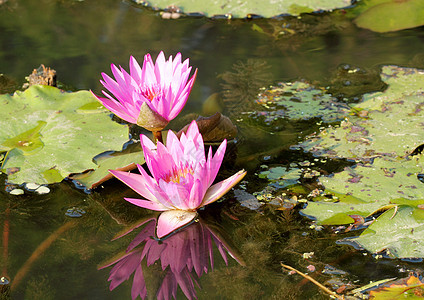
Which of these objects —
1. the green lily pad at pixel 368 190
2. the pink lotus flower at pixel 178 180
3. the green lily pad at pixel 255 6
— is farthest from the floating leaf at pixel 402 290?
the green lily pad at pixel 255 6

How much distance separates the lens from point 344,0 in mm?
3609

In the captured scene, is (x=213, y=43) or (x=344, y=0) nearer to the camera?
(x=213, y=43)

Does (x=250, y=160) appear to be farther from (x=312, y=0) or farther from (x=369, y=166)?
(x=312, y=0)

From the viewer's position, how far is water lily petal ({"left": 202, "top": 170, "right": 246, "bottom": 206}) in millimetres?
1672

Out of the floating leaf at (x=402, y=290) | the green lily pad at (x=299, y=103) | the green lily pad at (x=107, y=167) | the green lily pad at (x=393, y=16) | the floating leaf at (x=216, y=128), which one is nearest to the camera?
the floating leaf at (x=402, y=290)

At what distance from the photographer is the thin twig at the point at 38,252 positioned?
151 cm

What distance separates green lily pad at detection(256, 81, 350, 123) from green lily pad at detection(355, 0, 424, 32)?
3.48 feet

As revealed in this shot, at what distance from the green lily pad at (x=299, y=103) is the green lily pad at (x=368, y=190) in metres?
0.46

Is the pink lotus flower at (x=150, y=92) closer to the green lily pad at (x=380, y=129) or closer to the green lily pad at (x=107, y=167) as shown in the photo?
the green lily pad at (x=107, y=167)

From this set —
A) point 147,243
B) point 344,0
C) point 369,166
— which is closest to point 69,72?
point 147,243

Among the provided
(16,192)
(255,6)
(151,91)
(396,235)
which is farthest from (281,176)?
(255,6)

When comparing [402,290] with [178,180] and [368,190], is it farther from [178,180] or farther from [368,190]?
[178,180]

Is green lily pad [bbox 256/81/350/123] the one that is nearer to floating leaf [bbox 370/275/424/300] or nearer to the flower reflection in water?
the flower reflection in water

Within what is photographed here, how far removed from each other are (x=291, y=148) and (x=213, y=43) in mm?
1341
